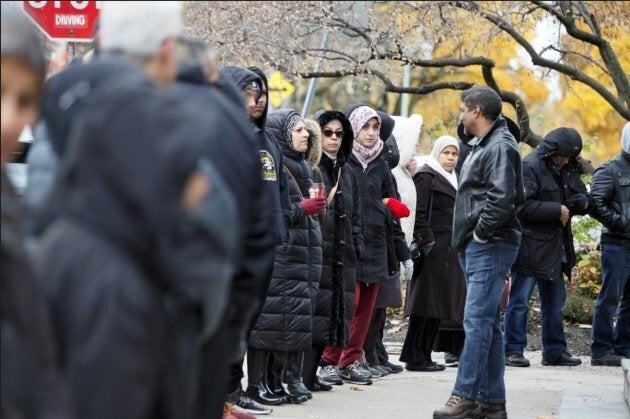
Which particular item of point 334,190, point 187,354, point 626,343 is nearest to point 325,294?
point 334,190

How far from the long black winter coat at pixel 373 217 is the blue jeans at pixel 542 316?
193 cm

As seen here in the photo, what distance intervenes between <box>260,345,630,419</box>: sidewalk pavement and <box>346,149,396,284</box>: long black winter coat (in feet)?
3.02

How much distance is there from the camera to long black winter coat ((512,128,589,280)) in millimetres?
13391

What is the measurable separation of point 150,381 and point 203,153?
593 millimetres

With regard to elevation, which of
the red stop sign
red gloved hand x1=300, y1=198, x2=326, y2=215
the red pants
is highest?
the red stop sign

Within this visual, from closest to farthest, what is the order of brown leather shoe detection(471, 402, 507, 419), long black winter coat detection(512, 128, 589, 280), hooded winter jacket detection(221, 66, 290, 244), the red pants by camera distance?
1. hooded winter jacket detection(221, 66, 290, 244)
2. brown leather shoe detection(471, 402, 507, 419)
3. the red pants
4. long black winter coat detection(512, 128, 589, 280)

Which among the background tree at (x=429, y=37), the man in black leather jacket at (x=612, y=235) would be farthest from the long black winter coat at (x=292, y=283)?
the background tree at (x=429, y=37)

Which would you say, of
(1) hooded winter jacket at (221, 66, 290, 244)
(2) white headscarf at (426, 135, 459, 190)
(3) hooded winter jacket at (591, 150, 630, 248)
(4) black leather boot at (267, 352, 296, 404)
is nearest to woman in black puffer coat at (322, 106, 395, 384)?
(2) white headscarf at (426, 135, 459, 190)

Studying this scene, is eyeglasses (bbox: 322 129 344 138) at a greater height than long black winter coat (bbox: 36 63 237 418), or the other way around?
eyeglasses (bbox: 322 129 344 138)

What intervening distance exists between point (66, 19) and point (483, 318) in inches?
177

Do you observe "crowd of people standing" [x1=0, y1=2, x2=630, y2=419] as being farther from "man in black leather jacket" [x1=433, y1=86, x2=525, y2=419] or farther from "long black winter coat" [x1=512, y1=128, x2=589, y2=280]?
"long black winter coat" [x1=512, y1=128, x2=589, y2=280]

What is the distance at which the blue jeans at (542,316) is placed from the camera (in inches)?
534

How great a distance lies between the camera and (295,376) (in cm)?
1034

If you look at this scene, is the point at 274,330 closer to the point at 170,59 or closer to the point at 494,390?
the point at 494,390
